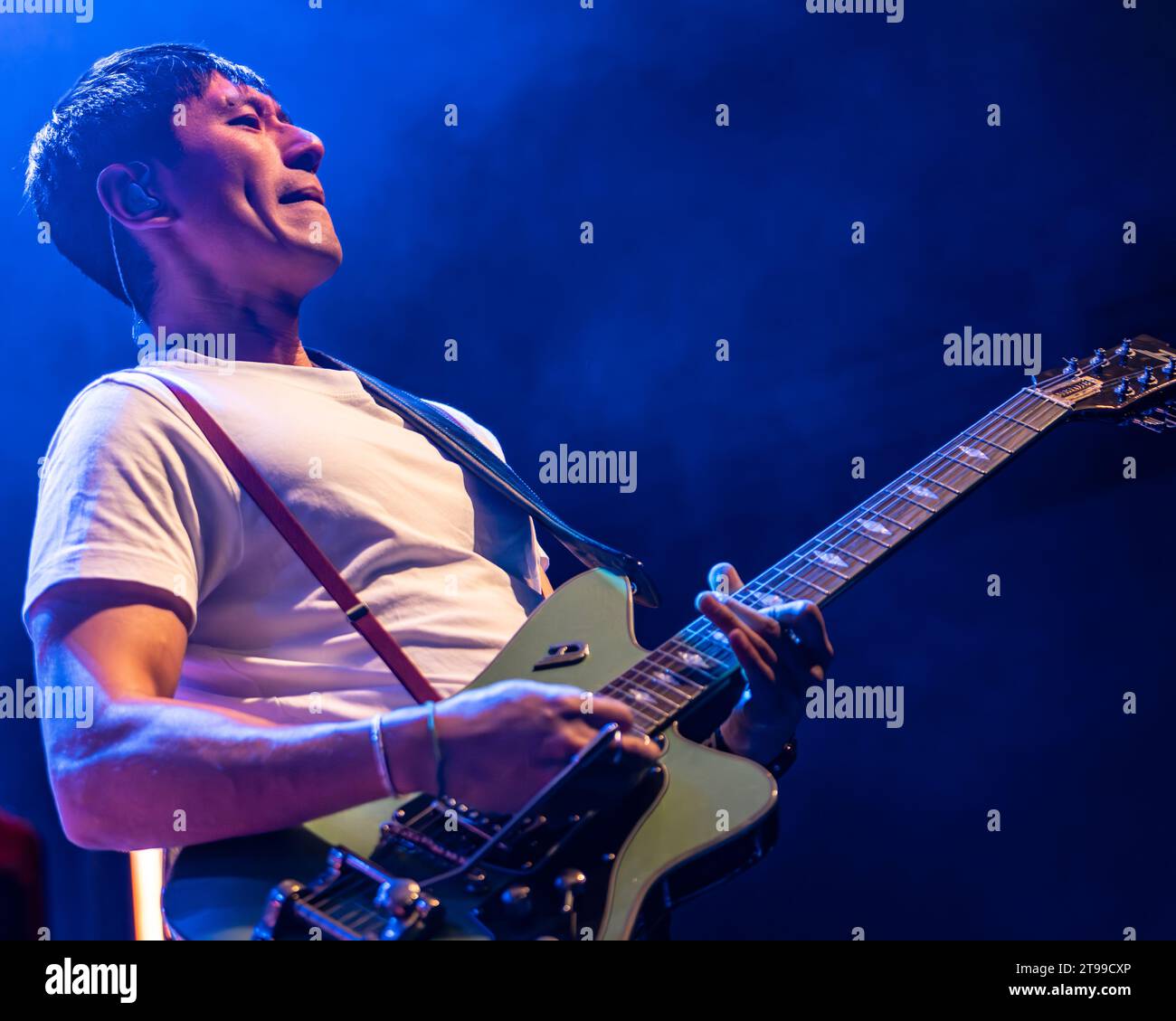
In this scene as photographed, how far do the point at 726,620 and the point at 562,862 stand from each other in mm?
380

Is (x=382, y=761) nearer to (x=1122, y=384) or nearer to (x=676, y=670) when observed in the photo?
(x=676, y=670)

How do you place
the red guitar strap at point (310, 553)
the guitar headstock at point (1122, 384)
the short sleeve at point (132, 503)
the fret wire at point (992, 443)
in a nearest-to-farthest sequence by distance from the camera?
the short sleeve at point (132, 503) → the red guitar strap at point (310, 553) → the fret wire at point (992, 443) → the guitar headstock at point (1122, 384)

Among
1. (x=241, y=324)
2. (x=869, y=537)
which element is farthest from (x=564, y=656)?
(x=241, y=324)

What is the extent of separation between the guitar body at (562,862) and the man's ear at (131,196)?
111 centimetres

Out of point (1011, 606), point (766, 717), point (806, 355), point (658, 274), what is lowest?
A: point (766, 717)

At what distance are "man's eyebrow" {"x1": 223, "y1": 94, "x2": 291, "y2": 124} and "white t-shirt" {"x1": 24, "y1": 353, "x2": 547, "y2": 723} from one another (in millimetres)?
521

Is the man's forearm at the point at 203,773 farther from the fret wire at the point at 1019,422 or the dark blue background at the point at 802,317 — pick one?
the fret wire at the point at 1019,422

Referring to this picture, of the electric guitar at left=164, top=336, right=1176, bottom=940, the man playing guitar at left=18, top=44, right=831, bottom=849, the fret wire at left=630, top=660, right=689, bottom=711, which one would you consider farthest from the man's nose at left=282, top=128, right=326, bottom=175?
the fret wire at left=630, top=660, right=689, bottom=711

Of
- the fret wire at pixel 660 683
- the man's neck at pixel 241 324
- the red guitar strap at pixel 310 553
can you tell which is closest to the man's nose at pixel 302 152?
the man's neck at pixel 241 324

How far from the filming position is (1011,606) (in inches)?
82.7

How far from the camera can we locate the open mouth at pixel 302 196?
6.35ft
